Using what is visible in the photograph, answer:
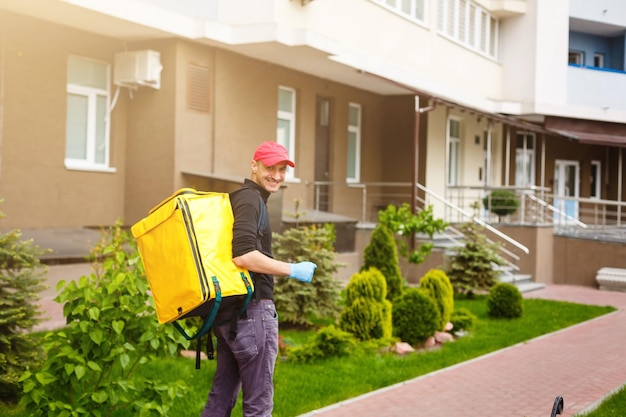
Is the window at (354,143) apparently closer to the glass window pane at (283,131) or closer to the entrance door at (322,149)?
the entrance door at (322,149)

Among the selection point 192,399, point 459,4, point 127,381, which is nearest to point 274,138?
point 459,4

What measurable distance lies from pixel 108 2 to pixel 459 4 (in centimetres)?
1280

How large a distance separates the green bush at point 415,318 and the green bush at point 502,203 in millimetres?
10187

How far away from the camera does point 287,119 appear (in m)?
18.4

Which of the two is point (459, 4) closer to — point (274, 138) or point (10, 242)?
point (274, 138)

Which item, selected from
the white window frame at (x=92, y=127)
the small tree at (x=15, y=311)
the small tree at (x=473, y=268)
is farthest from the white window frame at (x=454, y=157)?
the small tree at (x=15, y=311)

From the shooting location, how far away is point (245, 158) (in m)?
16.6

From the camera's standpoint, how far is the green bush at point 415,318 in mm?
10234

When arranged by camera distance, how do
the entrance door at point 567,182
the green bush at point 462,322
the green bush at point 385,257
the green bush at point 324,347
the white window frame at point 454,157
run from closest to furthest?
the green bush at point 324,347 → the green bush at point 462,322 → the green bush at point 385,257 → the white window frame at point 454,157 → the entrance door at point 567,182

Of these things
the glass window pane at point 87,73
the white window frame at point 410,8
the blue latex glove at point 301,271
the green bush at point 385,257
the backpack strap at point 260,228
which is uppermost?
the white window frame at point 410,8

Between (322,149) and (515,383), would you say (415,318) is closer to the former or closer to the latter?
(515,383)

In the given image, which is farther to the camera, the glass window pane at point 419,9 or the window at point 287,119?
the glass window pane at point 419,9

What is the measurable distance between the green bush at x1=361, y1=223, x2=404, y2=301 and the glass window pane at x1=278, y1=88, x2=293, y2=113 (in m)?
7.04

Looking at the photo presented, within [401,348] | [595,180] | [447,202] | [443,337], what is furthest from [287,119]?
[595,180]
